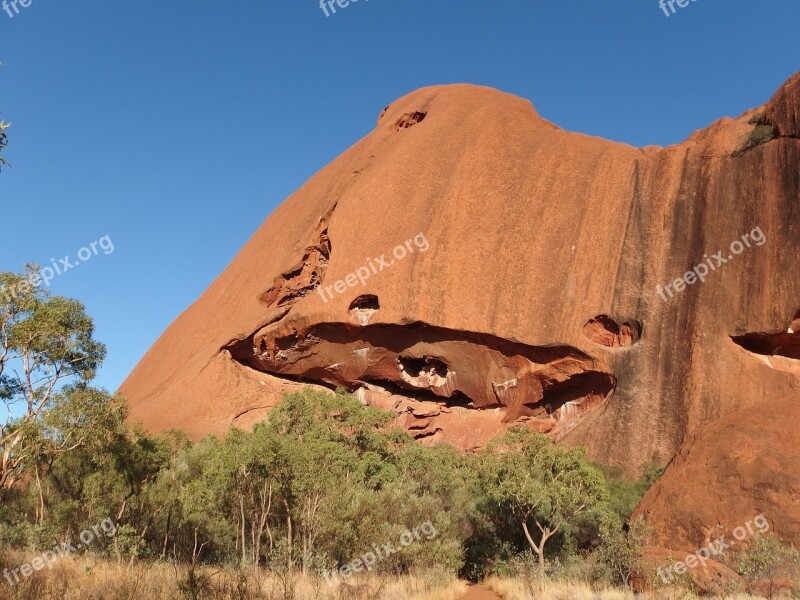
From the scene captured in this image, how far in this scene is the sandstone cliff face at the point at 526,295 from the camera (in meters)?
24.1

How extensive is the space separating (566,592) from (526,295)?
58.0 ft

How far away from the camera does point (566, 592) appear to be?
11.0 meters

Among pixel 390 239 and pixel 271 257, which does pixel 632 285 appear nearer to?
pixel 390 239

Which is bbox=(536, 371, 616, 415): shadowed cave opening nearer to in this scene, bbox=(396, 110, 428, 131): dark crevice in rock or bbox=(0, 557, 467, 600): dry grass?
bbox=(0, 557, 467, 600): dry grass

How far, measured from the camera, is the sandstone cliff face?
2411 centimetres

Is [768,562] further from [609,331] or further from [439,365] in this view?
[439,365]

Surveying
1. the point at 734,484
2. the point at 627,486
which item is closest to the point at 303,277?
the point at 627,486

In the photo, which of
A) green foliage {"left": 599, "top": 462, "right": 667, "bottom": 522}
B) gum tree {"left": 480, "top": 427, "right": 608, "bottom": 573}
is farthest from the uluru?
gum tree {"left": 480, "top": 427, "right": 608, "bottom": 573}

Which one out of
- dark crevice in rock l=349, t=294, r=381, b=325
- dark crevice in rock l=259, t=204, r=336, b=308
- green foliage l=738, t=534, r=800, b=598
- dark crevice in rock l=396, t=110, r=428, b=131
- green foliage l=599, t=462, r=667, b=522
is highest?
dark crevice in rock l=396, t=110, r=428, b=131

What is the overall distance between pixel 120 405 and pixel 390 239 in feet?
58.8

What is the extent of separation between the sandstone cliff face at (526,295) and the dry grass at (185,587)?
14699 millimetres

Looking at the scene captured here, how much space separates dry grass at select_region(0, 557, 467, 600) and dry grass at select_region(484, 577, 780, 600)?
1.36 meters

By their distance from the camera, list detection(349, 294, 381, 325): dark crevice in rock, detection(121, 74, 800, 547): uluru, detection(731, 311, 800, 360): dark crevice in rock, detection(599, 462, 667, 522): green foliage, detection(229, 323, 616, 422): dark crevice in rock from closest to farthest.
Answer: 1. detection(599, 462, 667, 522): green foliage
2. detection(731, 311, 800, 360): dark crevice in rock
3. detection(121, 74, 800, 547): uluru
4. detection(229, 323, 616, 422): dark crevice in rock
5. detection(349, 294, 381, 325): dark crevice in rock

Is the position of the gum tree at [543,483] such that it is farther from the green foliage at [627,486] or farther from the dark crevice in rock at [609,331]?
the dark crevice in rock at [609,331]
